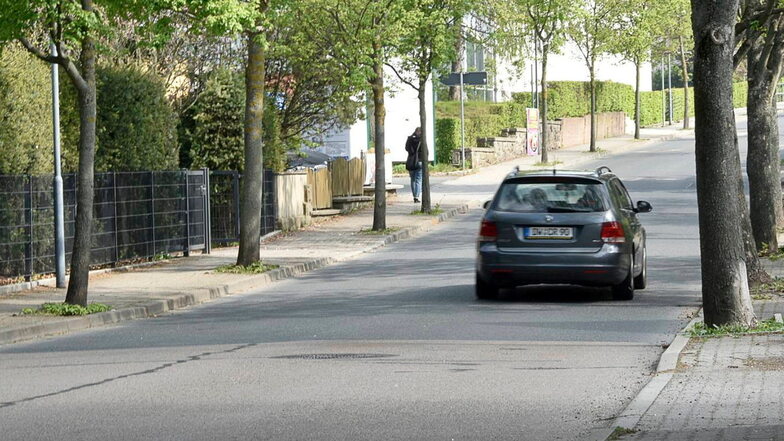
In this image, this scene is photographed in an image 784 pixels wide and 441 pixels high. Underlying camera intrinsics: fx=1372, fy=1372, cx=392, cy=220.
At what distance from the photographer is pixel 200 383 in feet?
34.1

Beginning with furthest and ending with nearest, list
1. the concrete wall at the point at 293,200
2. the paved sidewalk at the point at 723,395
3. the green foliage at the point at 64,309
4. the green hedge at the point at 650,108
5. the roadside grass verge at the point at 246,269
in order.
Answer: the green hedge at the point at 650,108 → the concrete wall at the point at 293,200 → the roadside grass verge at the point at 246,269 → the green foliage at the point at 64,309 → the paved sidewalk at the point at 723,395

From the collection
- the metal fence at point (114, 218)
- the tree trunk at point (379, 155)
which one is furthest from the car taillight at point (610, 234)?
the tree trunk at point (379, 155)

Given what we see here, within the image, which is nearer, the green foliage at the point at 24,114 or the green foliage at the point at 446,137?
the green foliage at the point at 24,114

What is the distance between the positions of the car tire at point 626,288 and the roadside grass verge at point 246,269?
248 inches

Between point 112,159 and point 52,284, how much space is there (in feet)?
11.2

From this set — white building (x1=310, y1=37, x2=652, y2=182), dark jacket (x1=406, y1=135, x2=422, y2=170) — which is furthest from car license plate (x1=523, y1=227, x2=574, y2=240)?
dark jacket (x1=406, y1=135, x2=422, y2=170)

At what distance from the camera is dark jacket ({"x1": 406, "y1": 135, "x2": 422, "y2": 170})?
119ft

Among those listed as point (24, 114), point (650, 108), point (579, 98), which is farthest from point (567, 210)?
point (650, 108)

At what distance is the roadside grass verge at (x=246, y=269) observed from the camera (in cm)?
2066

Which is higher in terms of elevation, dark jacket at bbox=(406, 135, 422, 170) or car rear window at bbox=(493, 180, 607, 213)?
dark jacket at bbox=(406, 135, 422, 170)

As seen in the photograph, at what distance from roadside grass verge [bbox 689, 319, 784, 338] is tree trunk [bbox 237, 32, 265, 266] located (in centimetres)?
971

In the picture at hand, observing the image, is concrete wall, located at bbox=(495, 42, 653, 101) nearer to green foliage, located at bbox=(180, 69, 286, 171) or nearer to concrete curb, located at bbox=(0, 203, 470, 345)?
green foliage, located at bbox=(180, 69, 286, 171)

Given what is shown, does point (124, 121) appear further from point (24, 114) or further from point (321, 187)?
point (321, 187)

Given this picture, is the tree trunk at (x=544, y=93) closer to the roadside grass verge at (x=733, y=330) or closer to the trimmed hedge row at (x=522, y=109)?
the trimmed hedge row at (x=522, y=109)
